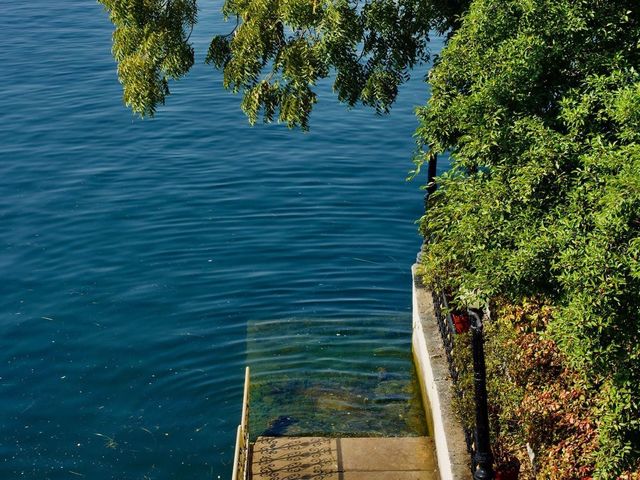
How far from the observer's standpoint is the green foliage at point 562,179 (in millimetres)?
7531

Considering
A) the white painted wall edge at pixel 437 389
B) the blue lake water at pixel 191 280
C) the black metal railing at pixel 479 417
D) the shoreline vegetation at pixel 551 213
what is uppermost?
the shoreline vegetation at pixel 551 213

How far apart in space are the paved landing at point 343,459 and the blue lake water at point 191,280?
4.05ft

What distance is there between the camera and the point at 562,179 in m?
8.48

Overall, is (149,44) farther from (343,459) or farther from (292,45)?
(343,459)

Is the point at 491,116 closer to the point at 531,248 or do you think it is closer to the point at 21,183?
the point at 531,248

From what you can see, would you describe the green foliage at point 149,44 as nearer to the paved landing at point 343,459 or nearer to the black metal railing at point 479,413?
the black metal railing at point 479,413

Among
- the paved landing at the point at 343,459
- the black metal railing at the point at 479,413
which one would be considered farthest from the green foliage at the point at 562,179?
the paved landing at the point at 343,459

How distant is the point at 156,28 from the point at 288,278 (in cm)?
809

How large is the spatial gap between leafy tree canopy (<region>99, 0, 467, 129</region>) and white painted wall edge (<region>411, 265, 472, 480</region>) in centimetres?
370

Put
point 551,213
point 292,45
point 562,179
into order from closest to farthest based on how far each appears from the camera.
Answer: point 551,213
point 562,179
point 292,45

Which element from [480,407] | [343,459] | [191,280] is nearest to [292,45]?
[343,459]

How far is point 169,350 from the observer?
17844mm

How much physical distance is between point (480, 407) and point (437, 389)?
2.96 meters

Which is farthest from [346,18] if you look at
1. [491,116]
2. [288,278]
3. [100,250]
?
[100,250]
